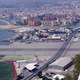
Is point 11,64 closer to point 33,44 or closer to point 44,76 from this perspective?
point 44,76

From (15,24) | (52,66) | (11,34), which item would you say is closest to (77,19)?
(15,24)

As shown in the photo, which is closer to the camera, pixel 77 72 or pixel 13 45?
pixel 77 72

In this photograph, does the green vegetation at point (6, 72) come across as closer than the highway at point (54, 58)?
Yes

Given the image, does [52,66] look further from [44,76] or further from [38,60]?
[38,60]

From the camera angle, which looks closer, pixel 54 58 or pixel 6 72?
pixel 6 72

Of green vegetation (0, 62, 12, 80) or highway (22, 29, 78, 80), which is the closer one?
green vegetation (0, 62, 12, 80)

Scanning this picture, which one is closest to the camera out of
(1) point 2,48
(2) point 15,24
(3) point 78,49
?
(3) point 78,49

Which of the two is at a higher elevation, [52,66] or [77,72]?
[77,72]

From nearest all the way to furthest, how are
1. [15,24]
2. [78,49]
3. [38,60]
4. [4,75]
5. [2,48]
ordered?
1. [4,75]
2. [38,60]
3. [78,49]
4. [2,48]
5. [15,24]

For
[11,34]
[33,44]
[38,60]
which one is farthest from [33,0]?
A: [38,60]
